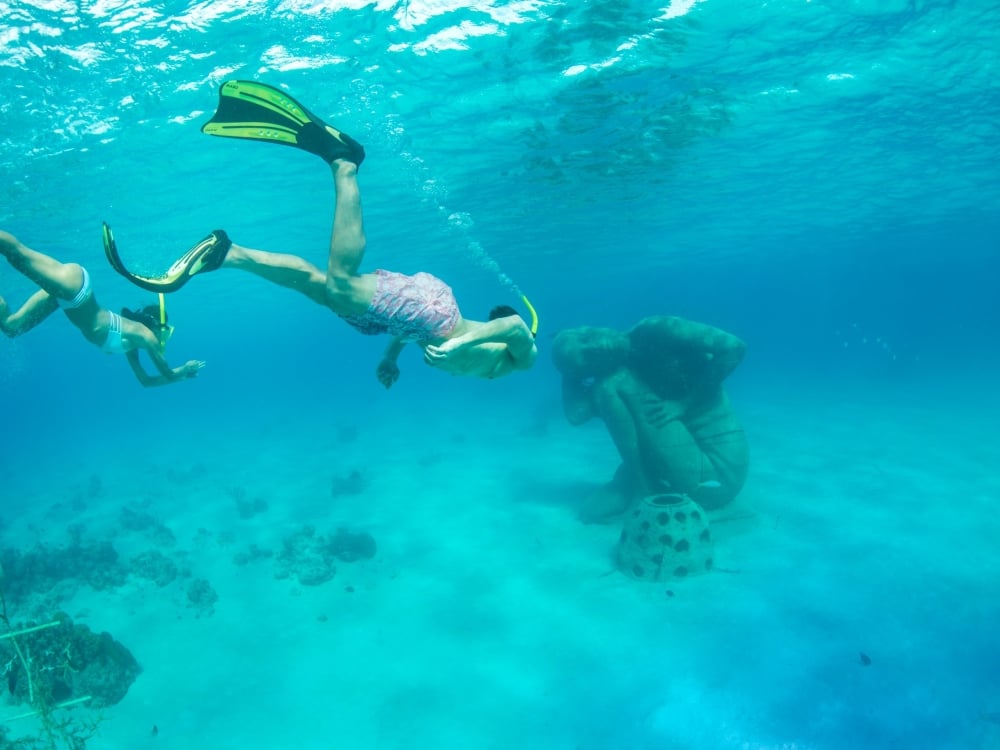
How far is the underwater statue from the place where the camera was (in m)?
13.4

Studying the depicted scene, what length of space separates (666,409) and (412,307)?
34.5ft

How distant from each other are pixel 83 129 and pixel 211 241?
13.9m

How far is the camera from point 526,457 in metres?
22.5

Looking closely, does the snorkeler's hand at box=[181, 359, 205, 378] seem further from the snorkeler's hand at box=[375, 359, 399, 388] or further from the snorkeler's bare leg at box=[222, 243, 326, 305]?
the snorkeler's hand at box=[375, 359, 399, 388]

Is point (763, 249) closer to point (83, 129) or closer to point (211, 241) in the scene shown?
point (83, 129)

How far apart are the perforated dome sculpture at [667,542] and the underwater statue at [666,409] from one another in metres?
1.88

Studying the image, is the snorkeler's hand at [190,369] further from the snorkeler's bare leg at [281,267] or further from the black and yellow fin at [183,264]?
the snorkeler's bare leg at [281,267]

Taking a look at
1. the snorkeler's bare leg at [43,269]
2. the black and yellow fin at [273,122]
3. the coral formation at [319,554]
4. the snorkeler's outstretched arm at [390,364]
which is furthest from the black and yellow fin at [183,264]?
the coral formation at [319,554]

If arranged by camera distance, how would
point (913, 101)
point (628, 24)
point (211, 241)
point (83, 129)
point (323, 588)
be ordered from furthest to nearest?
point (913, 101) → point (83, 129) → point (323, 588) → point (628, 24) → point (211, 241)

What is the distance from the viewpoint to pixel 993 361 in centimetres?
5253

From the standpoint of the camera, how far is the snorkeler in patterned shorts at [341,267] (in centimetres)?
463

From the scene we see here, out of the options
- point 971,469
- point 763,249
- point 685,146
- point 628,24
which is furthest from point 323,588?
point 763,249

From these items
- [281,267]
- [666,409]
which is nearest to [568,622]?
[666,409]

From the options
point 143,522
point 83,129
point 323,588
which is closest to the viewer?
point 323,588
